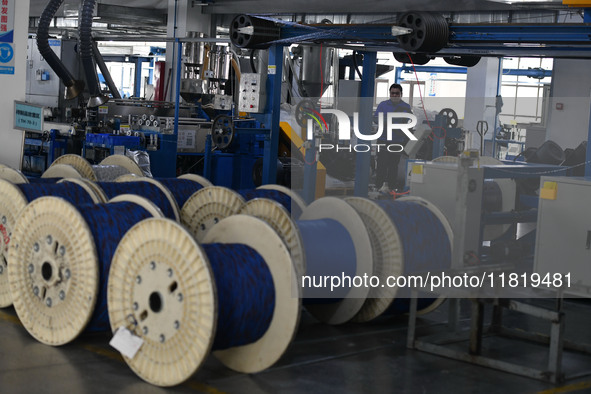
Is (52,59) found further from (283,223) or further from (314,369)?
(314,369)

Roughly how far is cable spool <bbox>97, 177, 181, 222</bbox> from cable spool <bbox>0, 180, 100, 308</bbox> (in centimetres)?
29

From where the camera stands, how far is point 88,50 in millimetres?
13461

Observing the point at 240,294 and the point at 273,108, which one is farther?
the point at 273,108

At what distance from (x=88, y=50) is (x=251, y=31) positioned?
5107mm

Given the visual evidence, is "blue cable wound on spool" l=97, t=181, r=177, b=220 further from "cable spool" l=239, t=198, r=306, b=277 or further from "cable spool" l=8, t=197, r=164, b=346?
"cable spool" l=8, t=197, r=164, b=346

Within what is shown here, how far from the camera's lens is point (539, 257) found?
7406 mm

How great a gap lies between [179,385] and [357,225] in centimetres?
197

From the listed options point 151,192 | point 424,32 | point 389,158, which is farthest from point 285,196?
point 389,158

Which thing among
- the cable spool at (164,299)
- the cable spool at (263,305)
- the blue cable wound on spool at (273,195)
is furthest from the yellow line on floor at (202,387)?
the blue cable wound on spool at (273,195)

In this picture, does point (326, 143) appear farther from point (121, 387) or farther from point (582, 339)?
point (121, 387)

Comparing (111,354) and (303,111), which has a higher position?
(303,111)

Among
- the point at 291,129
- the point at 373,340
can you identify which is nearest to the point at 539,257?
the point at 373,340

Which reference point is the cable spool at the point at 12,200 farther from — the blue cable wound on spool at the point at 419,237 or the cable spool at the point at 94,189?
the blue cable wound on spool at the point at 419,237

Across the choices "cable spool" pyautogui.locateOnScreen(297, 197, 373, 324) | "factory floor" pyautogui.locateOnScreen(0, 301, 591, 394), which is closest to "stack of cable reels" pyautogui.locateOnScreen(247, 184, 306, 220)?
"cable spool" pyautogui.locateOnScreen(297, 197, 373, 324)
